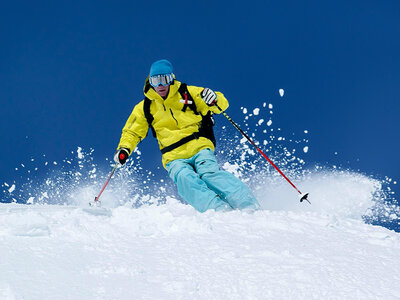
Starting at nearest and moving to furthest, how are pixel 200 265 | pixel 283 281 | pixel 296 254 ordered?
pixel 283 281, pixel 200 265, pixel 296 254

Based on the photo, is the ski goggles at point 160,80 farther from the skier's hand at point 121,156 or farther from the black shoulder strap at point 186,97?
the skier's hand at point 121,156

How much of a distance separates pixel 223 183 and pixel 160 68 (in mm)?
1789

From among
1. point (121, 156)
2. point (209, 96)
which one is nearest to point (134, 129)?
point (121, 156)

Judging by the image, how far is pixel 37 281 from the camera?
201 centimetres

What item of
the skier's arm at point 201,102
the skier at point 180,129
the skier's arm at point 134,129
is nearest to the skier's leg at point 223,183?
Result: the skier at point 180,129

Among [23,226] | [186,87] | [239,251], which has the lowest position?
[23,226]

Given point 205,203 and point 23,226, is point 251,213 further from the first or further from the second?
point 23,226

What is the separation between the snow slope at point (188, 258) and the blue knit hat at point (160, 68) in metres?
2.40

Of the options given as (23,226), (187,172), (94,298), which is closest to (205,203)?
(187,172)

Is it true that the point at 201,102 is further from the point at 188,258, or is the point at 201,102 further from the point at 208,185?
the point at 188,258

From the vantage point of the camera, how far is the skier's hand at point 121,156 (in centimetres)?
539

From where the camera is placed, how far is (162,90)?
17.5 ft

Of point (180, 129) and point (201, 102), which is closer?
point (180, 129)

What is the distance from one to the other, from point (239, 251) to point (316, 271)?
540mm
